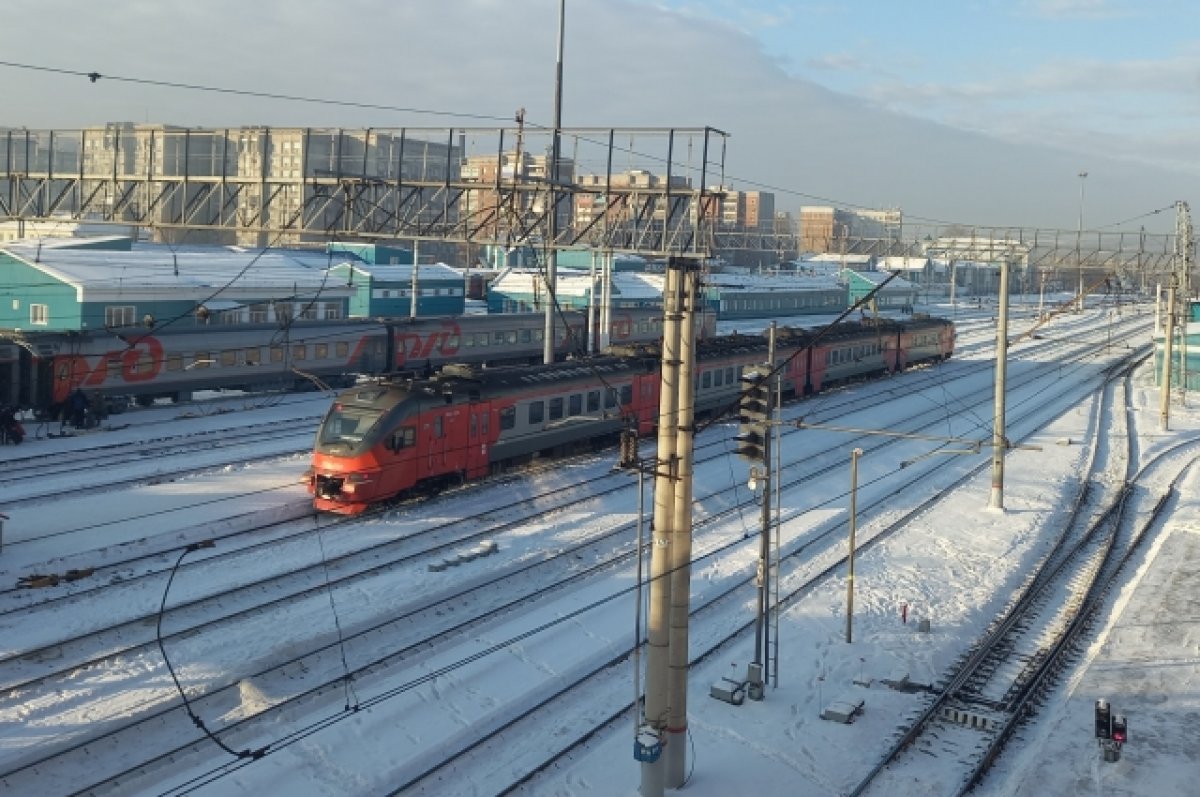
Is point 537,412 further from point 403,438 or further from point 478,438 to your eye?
point 403,438

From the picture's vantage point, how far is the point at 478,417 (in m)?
24.0

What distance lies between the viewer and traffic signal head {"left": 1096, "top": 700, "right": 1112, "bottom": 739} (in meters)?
12.8

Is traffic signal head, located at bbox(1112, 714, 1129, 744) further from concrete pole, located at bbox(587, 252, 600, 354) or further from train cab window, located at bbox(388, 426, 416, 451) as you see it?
concrete pole, located at bbox(587, 252, 600, 354)

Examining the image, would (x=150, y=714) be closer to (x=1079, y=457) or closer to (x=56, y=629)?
(x=56, y=629)

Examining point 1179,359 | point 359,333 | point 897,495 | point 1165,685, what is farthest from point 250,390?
point 1179,359

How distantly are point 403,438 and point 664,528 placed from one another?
10.8 meters

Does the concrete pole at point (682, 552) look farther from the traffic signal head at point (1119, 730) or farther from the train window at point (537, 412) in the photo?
the train window at point (537, 412)

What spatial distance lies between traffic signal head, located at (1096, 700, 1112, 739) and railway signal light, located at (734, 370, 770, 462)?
467cm

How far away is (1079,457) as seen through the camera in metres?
33.2

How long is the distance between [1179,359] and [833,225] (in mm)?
89556

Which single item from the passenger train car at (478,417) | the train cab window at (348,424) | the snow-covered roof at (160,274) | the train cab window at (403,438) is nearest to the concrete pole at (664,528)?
the passenger train car at (478,417)

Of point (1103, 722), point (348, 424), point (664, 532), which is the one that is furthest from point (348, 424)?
point (1103, 722)

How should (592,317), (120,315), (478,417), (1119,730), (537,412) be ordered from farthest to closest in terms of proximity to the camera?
(592,317) < (120,315) < (537,412) < (478,417) < (1119,730)

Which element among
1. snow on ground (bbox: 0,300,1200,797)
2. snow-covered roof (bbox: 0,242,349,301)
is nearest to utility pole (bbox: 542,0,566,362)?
snow on ground (bbox: 0,300,1200,797)
